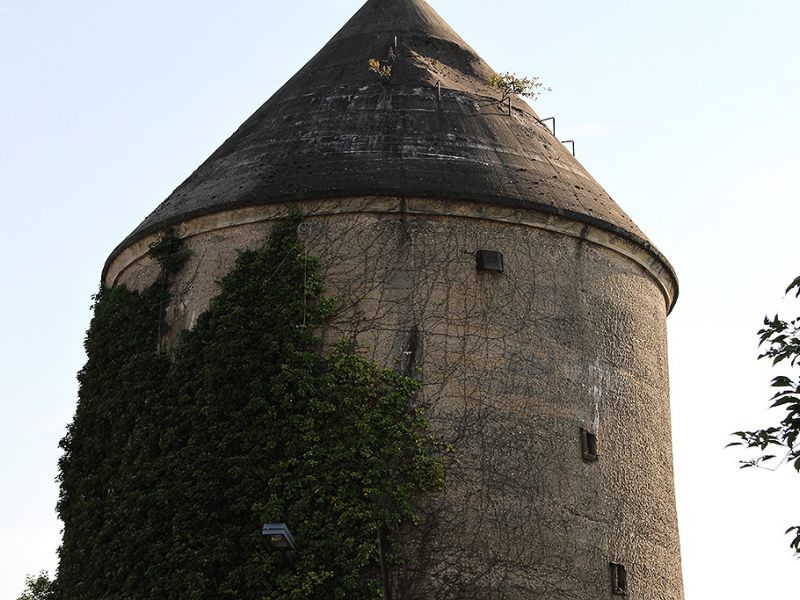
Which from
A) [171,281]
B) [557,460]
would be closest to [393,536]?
[557,460]

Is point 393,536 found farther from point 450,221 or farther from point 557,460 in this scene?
point 450,221

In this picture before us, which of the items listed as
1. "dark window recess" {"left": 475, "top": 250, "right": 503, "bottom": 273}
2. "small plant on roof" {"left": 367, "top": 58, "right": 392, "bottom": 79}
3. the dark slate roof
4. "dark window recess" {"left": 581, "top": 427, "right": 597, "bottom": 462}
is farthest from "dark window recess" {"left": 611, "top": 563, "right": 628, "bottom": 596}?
"small plant on roof" {"left": 367, "top": 58, "right": 392, "bottom": 79}

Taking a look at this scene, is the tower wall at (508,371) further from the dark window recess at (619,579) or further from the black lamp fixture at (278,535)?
the black lamp fixture at (278,535)

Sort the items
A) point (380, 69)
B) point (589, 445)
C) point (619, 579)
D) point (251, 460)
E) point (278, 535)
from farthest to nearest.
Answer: point (380, 69) → point (589, 445) → point (619, 579) → point (251, 460) → point (278, 535)

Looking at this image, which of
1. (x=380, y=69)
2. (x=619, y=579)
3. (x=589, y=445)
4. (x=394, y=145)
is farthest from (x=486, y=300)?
(x=380, y=69)

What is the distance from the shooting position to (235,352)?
14.4 meters

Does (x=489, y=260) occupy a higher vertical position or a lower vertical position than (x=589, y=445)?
higher

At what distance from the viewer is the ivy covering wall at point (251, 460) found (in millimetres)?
13305

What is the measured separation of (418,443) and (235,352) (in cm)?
245

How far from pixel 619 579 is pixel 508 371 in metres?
2.78

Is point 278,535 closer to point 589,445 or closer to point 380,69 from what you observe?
point 589,445

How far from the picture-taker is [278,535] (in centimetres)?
1242

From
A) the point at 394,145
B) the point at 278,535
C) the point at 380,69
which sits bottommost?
the point at 278,535

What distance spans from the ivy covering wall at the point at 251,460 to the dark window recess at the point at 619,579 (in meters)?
2.48
